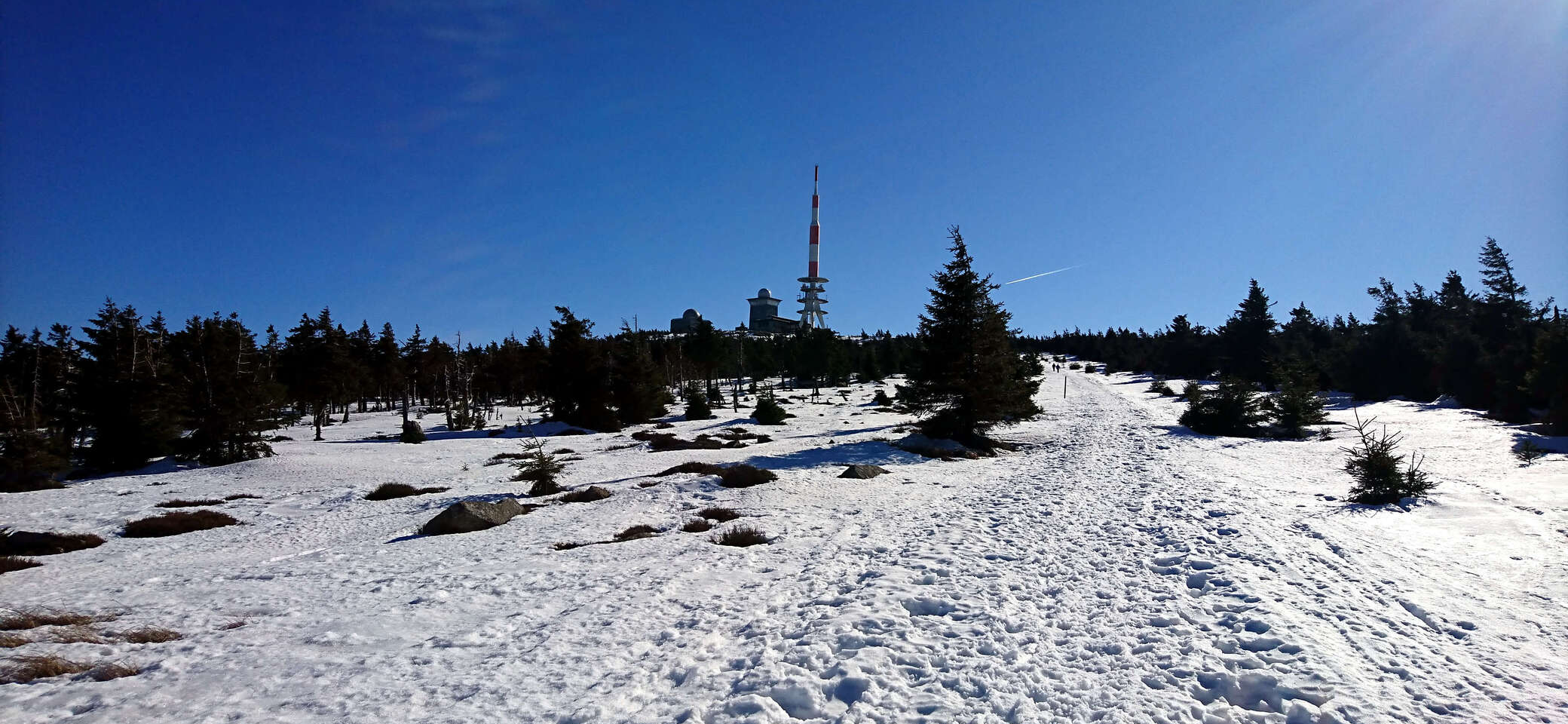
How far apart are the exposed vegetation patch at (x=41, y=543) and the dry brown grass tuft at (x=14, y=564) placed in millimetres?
1012

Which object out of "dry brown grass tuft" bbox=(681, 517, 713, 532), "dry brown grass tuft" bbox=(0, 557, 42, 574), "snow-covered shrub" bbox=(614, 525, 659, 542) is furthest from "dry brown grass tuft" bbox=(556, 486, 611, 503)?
"dry brown grass tuft" bbox=(0, 557, 42, 574)

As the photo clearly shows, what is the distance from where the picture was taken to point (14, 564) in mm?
10930

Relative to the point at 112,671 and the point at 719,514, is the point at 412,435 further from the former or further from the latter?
the point at 112,671

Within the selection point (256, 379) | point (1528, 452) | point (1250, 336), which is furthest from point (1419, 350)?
point (256, 379)

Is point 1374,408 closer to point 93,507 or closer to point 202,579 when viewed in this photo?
point 202,579

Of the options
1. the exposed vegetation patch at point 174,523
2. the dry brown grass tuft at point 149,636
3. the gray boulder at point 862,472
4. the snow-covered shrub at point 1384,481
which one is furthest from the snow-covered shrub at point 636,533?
the snow-covered shrub at point 1384,481

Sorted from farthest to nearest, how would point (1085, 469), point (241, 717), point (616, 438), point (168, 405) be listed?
point (616, 438) → point (168, 405) → point (1085, 469) → point (241, 717)

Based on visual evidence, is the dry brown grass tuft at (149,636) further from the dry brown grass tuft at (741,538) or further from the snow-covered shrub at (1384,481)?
the snow-covered shrub at (1384,481)

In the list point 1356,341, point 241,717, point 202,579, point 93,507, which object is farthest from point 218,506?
point 1356,341

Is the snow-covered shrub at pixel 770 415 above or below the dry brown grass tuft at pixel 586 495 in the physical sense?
above

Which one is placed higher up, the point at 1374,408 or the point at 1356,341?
the point at 1356,341

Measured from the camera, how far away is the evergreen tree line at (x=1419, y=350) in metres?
28.0

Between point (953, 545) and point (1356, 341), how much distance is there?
57971 millimetres

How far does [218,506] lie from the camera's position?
690 inches
